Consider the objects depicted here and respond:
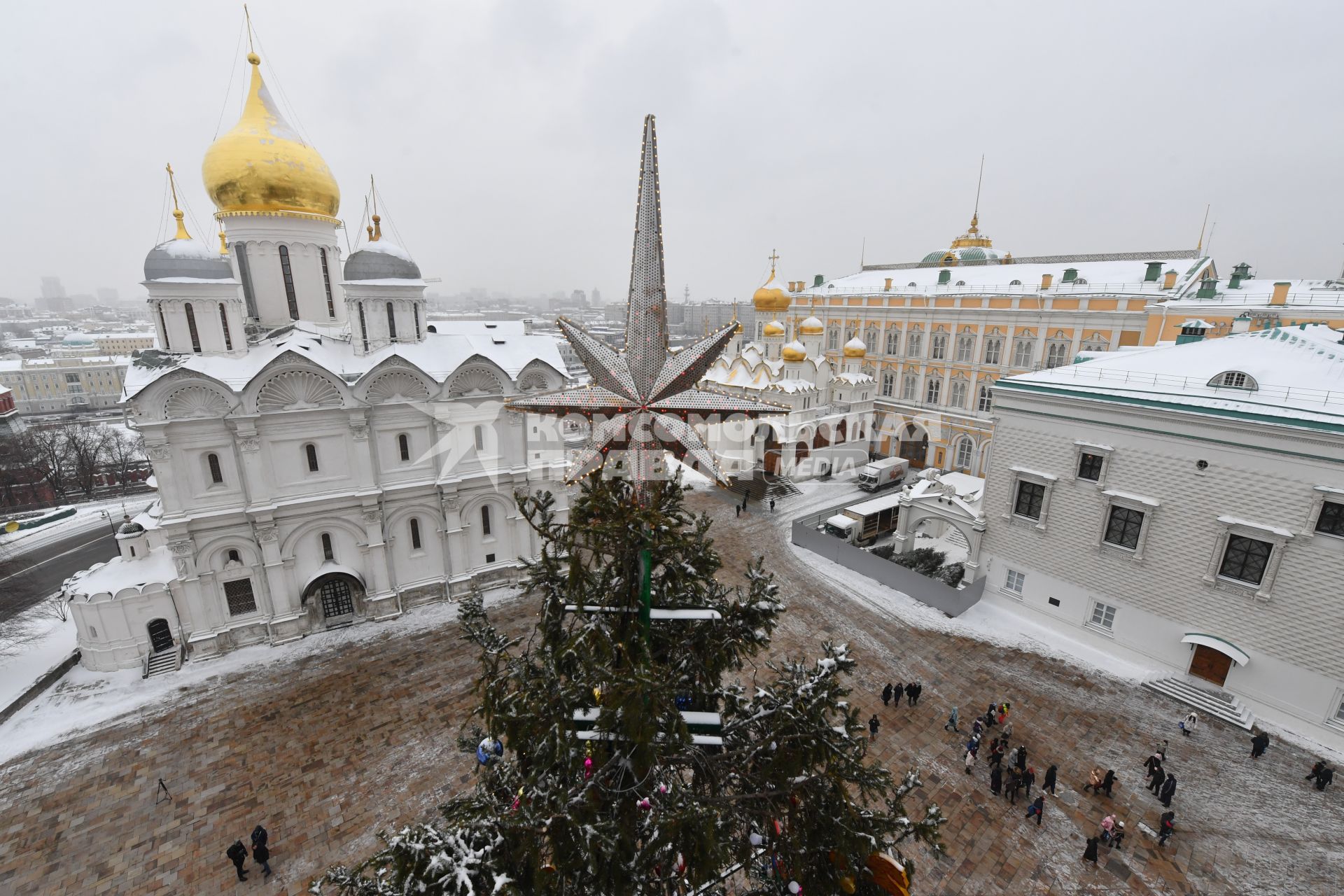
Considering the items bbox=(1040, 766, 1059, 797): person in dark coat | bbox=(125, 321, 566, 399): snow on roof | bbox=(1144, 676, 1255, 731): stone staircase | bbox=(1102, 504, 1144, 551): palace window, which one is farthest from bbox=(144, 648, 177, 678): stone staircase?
bbox=(1144, 676, 1255, 731): stone staircase

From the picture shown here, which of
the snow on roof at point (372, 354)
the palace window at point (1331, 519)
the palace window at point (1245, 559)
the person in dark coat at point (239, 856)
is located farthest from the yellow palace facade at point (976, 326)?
the person in dark coat at point (239, 856)

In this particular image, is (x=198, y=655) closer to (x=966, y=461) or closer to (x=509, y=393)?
(x=509, y=393)

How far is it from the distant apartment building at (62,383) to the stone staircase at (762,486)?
7308 centimetres

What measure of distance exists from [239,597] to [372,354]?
957 centimetres

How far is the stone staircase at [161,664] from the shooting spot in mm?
18109

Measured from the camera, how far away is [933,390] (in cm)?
3941

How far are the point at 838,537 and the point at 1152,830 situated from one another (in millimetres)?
15618

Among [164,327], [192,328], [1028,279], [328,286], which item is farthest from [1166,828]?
[1028,279]

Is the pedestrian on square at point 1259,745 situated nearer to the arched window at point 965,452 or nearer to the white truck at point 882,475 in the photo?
the white truck at point 882,475

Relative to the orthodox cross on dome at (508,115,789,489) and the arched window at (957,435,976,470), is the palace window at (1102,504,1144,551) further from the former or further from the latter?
the orthodox cross on dome at (508,115,789,489)

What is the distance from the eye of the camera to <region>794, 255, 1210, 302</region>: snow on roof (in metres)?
32.5

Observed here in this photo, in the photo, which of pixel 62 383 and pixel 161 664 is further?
pixel 62 383

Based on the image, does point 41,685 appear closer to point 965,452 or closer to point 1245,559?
point 1245,559

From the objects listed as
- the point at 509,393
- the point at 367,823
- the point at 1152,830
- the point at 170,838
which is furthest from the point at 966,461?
the point at 170,838
